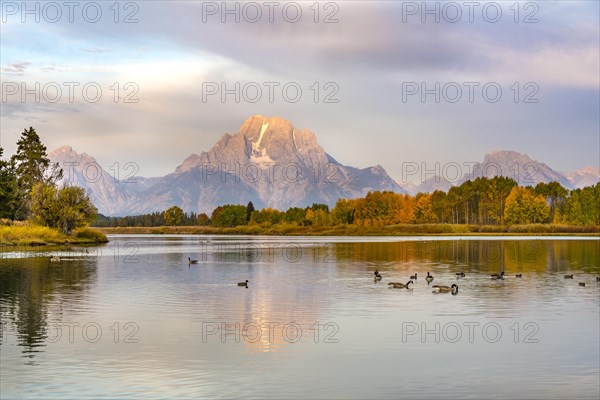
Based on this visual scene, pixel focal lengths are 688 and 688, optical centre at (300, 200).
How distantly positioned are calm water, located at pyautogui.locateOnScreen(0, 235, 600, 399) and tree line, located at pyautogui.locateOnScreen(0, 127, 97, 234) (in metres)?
66.5

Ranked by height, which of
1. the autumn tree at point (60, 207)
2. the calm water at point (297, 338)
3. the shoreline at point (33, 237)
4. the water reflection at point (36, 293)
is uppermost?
the autumn tree at point (60, 207)

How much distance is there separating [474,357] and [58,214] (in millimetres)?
108900

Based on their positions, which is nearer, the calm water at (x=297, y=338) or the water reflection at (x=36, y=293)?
the calm water at (x=297, y=338)

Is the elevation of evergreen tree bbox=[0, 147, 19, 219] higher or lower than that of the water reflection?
higher

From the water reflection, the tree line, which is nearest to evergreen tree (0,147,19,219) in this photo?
the tree line

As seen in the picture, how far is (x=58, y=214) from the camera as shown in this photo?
122 metres

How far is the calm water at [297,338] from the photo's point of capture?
20734 mm

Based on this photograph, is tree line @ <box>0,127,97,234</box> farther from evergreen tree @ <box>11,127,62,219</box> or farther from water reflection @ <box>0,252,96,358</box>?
water reflection @ <box>0,252,96,358</box>

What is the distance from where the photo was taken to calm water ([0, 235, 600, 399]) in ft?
68.0

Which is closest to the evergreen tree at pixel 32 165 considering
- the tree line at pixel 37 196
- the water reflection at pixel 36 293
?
the tree line at pixel 37 196

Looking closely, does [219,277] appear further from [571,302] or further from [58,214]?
[58,214]

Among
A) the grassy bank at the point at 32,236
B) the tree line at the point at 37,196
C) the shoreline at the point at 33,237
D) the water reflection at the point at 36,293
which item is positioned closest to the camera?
the water reflection at the point at 36,293

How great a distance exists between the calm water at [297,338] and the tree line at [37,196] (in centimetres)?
6654

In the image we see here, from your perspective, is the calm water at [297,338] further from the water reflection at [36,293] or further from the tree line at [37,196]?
the tree line at [37,196]
